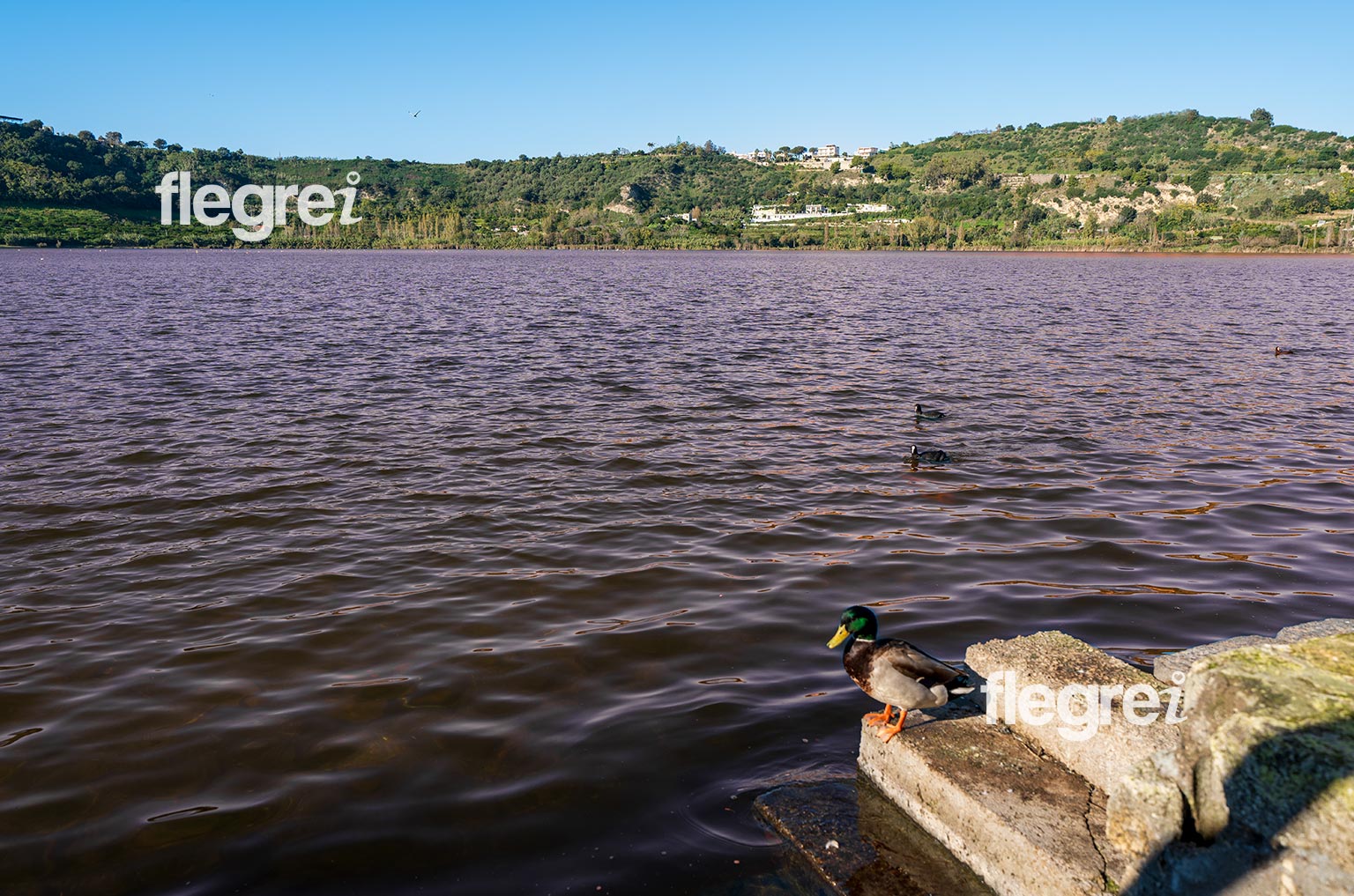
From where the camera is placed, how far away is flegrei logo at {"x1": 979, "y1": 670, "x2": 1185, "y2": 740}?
207 inches

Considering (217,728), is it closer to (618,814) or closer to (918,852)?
(618,814)

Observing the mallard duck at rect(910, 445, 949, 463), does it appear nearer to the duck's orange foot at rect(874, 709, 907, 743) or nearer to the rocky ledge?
the rocky ledge

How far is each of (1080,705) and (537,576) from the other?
6.46 meters

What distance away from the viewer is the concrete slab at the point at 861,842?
5.00m

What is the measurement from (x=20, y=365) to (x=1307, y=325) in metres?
51.0

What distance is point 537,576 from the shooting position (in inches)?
404

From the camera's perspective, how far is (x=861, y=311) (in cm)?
4694

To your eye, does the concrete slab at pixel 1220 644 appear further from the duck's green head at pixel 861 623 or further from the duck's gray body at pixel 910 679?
the duck's green head at pixel 861 623

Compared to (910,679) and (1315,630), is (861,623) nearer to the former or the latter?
(910,679)

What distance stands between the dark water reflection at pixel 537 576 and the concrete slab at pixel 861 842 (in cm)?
28

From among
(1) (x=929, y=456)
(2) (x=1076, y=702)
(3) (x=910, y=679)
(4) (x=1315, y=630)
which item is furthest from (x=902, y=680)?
(1) (x=929, y=456)

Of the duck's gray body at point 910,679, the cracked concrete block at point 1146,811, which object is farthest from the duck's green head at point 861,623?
the cracked concrete block at point 1146,811

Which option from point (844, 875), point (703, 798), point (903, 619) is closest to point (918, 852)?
point (844, 875)

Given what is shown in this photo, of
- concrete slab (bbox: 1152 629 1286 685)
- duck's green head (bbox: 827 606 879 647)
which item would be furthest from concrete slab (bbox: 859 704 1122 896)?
concrete slab (bbox: 1152 629 1286 685)
